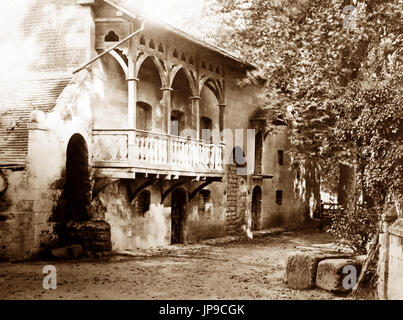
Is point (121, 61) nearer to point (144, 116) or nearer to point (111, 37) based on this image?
point (111, 37)

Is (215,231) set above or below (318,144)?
below

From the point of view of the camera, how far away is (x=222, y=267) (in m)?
16.8

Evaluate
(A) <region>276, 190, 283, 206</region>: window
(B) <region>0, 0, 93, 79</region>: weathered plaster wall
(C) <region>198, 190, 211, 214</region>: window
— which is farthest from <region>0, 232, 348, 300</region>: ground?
(A) <region>276, 190, 283, 206</region>: window

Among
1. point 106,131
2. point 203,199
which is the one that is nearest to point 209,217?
point 203,199

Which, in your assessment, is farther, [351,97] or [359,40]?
[359,40]

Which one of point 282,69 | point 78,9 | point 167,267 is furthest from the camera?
point 282,69

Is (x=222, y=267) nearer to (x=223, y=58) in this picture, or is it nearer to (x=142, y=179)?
(x=142, y=179)

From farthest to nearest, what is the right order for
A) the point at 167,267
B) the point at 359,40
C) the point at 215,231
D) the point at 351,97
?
the point at 215,231, the point at 359,40, the point at 167,267, the point at 351,97

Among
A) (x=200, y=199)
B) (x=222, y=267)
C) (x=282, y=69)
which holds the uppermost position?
(x=282, y=69)

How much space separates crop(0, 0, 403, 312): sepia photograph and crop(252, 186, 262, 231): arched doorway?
1.15 meters

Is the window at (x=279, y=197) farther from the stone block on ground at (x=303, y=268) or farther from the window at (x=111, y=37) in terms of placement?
the stone block on ground at (x=303, y=268)

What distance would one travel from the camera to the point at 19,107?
17.8m

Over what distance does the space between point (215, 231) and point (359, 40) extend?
32.7 ft
